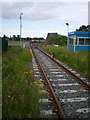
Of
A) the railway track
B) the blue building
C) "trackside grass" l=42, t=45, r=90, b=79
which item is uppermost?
the blue building

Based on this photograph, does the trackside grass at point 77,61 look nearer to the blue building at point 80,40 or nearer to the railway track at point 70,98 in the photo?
the railway track at point 70,98

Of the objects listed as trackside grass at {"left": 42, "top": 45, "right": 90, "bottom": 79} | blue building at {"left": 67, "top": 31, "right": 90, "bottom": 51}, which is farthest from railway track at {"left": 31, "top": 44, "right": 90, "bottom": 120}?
blue building at {"left": 67, "top": 31, "right": 90, "bottom": 51}

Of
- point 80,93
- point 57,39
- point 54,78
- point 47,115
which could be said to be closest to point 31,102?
point 47,115

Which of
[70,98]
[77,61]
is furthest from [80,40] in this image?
[70,98]

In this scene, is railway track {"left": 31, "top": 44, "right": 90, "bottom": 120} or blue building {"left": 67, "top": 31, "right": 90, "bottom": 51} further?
blue building {"left": 67, "top": 31, "right": 90, "bottom": 51}

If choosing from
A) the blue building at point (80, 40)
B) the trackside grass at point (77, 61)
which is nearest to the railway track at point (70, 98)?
the trackside grass at point (77, 61)

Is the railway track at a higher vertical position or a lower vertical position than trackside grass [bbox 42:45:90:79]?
lower

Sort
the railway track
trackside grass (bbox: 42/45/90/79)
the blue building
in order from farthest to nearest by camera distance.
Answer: the blue building < trackside grass (bbox: 42/45/90/79) < the railway track

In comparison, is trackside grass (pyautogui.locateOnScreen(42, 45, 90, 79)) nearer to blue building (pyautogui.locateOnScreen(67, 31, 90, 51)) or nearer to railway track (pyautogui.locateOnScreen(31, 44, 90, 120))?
railway track (pyautogui.locateOnScreen(31, 44, 90, 120))

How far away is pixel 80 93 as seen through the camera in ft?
19.9

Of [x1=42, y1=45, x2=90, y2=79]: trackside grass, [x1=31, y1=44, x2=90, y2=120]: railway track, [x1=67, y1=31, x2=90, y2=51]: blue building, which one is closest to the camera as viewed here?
[x1=31, y1=44, x2=90, y2=120]: railway track

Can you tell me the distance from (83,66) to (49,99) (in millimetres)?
5387

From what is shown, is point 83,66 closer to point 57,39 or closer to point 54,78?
point 54,78

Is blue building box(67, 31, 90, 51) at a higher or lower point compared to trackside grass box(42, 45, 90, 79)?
higher
